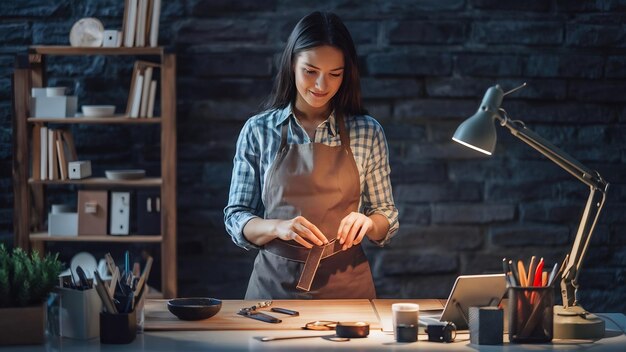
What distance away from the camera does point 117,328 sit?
221 cm

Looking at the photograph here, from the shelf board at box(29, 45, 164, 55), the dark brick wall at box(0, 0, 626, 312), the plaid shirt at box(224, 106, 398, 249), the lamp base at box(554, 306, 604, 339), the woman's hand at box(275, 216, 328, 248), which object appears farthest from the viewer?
the dark brick wall at box(0, 0, 626, 312)

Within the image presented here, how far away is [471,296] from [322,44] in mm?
961

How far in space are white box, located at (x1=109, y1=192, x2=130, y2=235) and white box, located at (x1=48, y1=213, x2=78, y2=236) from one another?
0.18m

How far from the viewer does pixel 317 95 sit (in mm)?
2898

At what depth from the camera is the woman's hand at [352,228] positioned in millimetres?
2795

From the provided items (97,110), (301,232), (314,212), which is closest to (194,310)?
(301,232)

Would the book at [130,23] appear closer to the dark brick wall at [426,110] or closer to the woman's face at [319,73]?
the dark brick wall at [426,110]

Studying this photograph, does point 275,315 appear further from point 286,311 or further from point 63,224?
point 63,224

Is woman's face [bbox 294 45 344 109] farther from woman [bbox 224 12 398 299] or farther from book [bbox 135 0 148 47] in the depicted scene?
book [bbox 135 0 148 47]

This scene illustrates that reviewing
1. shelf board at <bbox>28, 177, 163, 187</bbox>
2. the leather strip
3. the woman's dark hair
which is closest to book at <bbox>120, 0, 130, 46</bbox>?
shelf board at <bbox>28, 177, 163, 187</bbox>

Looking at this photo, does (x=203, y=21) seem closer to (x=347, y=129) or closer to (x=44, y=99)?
(x=44, y=99)

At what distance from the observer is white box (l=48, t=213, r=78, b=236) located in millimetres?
4449

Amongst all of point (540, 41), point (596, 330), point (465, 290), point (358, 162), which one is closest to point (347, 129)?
point (358, 162)

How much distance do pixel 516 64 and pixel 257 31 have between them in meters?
1.27
